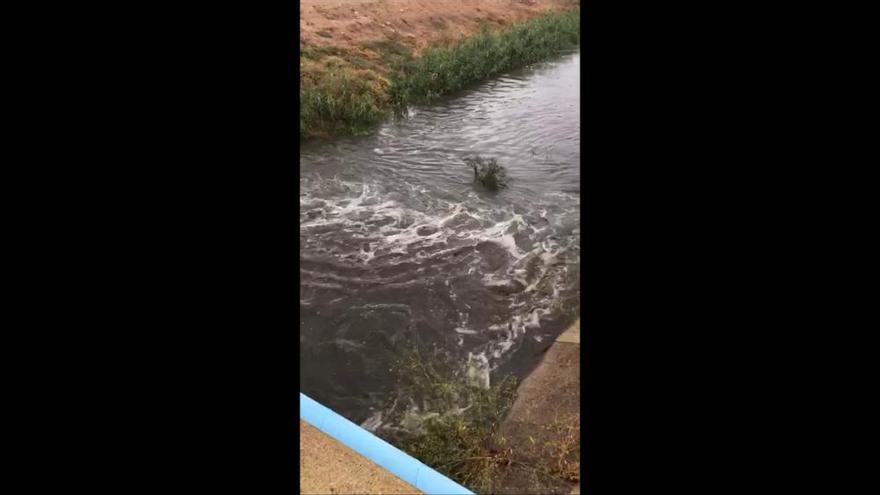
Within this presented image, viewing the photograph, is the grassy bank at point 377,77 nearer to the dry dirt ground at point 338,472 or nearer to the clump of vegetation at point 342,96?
the clump of vegetation at point 342,96

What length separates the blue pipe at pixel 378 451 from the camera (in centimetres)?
298

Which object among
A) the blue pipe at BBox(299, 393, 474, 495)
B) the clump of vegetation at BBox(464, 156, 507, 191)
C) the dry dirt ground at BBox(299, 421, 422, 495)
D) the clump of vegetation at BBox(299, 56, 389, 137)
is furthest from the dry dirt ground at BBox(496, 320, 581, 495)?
the clump of vegetation at BBox(299, 56, 389, 137)

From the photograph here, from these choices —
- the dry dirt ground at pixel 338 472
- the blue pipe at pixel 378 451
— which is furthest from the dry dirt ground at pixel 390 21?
the dry dirt ground at pixel 338 472

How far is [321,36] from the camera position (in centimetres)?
347

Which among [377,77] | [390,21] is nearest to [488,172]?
[377,77]

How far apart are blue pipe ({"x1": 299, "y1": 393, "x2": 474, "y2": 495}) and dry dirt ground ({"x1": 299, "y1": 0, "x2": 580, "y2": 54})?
1.72 metres

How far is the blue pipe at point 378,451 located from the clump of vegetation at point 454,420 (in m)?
0.16

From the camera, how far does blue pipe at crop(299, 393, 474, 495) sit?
2977 mm
